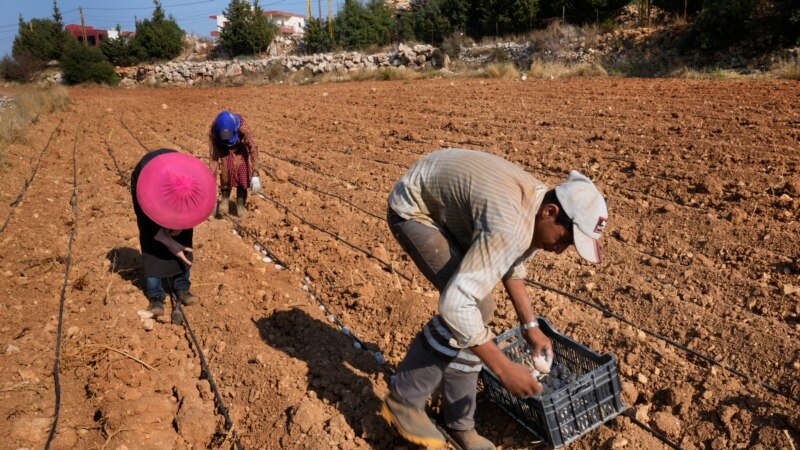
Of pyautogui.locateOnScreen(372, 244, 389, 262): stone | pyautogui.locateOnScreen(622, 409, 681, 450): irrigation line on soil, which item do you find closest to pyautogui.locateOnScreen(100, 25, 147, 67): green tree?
pyautogui.locateOnScreen(372, 244, 389, 262): stone

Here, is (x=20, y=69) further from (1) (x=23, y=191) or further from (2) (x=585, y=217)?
(2) (x=585, y=217)

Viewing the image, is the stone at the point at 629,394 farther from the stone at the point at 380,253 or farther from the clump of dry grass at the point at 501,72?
the clump of dry grass at the point at 501,72

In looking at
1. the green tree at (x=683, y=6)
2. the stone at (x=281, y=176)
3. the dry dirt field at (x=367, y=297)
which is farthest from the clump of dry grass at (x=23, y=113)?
the green tree at (x=683, y=6)

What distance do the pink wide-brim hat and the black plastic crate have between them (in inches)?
77.8

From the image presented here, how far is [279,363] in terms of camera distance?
3633 millimetres

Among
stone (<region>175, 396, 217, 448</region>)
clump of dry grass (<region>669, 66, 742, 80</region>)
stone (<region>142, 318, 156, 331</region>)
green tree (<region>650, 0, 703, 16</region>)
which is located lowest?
stone (<region>175, 396, 217, 448</region>)

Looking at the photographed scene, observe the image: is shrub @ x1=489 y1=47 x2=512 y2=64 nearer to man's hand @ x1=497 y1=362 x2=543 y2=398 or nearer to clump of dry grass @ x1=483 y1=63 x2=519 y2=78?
clump of dry grass @ x1=483 y1=63 x2=519 y2=78

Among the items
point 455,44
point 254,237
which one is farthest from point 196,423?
point 455,44

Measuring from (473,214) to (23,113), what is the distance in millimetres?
16681

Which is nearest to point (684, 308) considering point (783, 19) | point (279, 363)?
point (279, 363)

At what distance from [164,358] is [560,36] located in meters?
19.9

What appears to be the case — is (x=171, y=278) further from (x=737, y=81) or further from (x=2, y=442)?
(x=737, y=81)

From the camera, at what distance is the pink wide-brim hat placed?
3.72 meters

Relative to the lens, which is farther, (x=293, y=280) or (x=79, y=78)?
(x=79, y=78)
